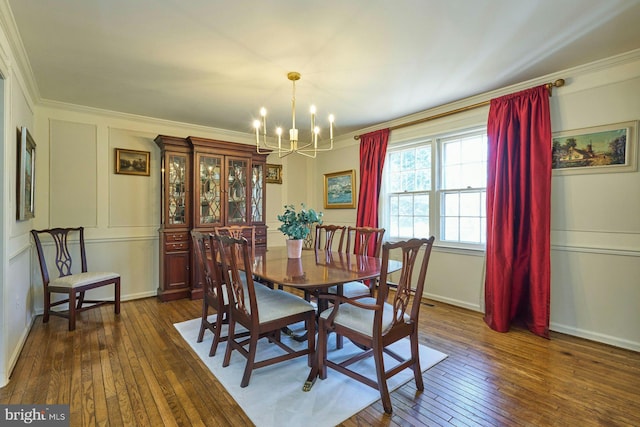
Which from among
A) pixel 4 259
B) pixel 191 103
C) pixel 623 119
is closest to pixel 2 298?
pixel 4 259

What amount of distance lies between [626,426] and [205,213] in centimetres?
423

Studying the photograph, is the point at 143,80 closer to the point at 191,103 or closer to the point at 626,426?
the point at 191,103

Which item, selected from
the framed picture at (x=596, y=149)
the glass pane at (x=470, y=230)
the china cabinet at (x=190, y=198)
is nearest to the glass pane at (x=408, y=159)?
the glass pane at (x=470, y=230)

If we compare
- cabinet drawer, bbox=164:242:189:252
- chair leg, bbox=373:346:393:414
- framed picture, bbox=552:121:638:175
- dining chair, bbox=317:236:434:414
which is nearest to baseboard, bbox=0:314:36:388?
cabinet drawer, bbox=164:242:189:252

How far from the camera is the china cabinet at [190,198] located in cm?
392

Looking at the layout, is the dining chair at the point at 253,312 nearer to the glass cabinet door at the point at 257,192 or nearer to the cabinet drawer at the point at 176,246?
the cabinet drawer at the point at 176,246

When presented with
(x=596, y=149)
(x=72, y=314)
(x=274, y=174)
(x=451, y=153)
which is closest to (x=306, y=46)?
(x=451, y=153)

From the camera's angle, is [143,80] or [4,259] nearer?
[4,259]

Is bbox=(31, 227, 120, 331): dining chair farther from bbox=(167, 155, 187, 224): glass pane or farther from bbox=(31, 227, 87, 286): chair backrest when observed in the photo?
bbox=(167, 155, 187, 224): glass pane

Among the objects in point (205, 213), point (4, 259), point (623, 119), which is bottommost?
point (4, 259)

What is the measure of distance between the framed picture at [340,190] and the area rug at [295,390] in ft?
9.09

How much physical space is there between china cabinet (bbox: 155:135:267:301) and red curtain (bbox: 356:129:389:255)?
1.68 meters

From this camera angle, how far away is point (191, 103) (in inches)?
140

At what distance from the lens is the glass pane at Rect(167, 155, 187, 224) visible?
13.0 feet
